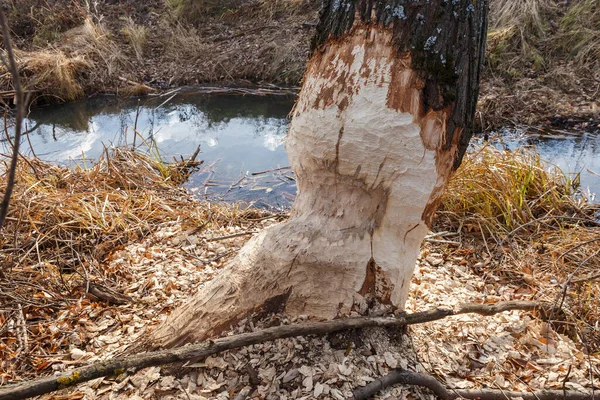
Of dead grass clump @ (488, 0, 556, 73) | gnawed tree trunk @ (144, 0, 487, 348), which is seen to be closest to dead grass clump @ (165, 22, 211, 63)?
dead grass clump @ (488, 0, 556, 73)

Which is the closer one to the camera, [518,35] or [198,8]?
[518,35]

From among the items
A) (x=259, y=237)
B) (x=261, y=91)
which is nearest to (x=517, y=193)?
(x=259, y=237)

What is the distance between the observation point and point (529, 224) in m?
2.72

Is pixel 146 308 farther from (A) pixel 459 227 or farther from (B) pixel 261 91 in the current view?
(B) pixel 261 91

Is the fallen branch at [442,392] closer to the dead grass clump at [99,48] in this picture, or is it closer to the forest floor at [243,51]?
the forest floor at [243,51]

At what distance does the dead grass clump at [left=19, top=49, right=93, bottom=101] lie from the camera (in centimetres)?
630

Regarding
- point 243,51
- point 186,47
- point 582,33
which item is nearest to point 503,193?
point 582,33

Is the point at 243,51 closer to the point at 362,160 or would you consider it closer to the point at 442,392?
the point at 362,160

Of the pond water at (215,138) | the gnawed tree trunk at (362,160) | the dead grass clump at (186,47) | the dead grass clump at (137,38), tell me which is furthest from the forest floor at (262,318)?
the dead grass clump at (137,38)

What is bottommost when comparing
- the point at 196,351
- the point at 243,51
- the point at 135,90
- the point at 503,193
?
the point at 196,351

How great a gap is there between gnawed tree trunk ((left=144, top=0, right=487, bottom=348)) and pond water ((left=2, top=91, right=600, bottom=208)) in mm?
2457

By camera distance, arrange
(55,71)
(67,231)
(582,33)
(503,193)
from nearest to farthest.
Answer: (67,231) → (503,193) → (582,33) → (55,71)

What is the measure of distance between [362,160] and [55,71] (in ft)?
22.4

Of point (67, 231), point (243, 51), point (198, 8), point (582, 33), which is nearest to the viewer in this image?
point (67, 231)
